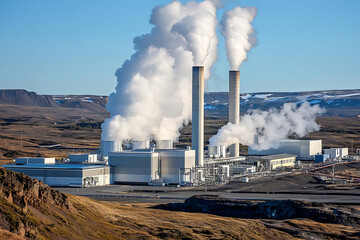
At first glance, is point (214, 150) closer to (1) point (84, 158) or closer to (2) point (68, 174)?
(1) point (84, 158)

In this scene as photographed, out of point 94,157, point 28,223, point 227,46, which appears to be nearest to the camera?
point 28,223

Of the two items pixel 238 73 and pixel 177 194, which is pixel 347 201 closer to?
pixel 177 194

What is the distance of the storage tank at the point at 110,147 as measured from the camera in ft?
319

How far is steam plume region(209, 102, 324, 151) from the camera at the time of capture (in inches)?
4429

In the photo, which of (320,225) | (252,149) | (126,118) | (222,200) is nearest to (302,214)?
(320,225)

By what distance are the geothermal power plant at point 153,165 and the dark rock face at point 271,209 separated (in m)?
22.8

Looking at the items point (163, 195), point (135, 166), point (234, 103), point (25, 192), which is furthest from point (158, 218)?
point (234, 103)

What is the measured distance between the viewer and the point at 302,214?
63844mm

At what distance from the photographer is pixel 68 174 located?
8800cm

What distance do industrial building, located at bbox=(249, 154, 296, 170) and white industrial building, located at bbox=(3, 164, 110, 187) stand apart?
1242 inches

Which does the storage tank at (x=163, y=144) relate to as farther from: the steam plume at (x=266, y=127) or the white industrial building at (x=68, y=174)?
the white industrial building at (x=68, y=174)

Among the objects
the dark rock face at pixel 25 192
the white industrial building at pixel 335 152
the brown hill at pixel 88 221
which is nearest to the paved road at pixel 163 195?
the brown hill at pixel 88 221

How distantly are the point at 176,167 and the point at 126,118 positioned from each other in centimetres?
1174

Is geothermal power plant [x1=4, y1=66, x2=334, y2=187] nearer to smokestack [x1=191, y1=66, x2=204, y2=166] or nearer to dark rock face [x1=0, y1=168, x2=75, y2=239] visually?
smokestack [x1=191, y1=66, x2=204, y2=166]
